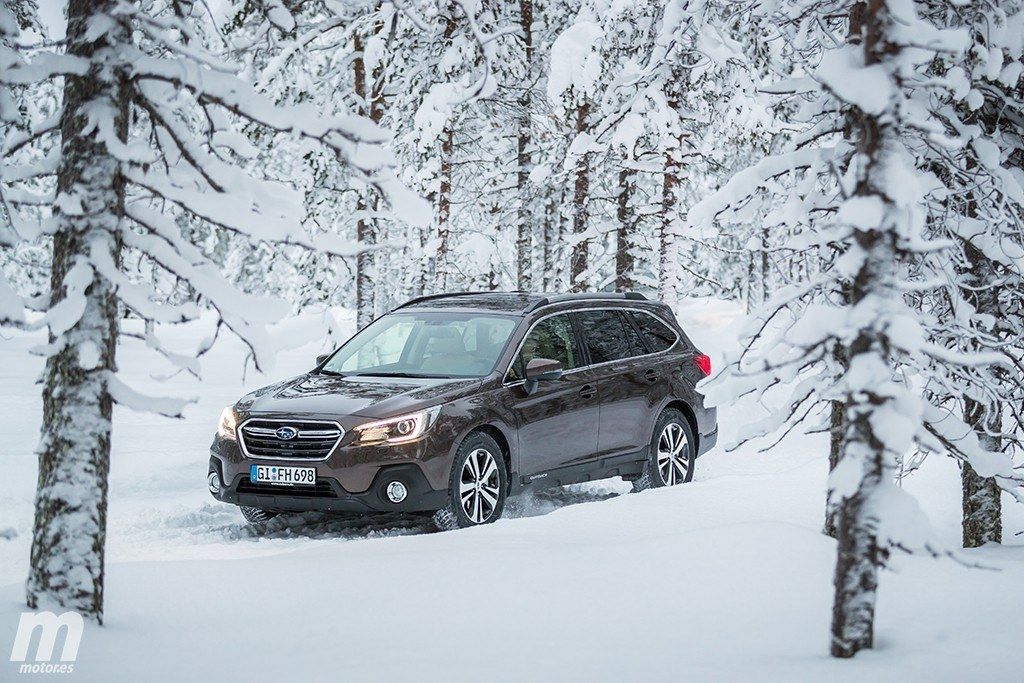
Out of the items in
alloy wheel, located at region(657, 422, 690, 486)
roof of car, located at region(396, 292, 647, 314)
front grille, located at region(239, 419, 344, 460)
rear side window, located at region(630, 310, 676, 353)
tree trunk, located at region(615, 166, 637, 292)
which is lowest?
alloy wheel, located at region(657, 422, 690, 486)

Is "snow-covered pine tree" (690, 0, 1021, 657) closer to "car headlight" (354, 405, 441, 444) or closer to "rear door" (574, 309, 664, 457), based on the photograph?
"car headlight" (354, 405, 441, 444)

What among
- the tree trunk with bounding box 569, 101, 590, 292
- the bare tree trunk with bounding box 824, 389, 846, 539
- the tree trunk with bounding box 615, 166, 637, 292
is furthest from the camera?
the tree trunk with bounding box 615, 166, 637, 292

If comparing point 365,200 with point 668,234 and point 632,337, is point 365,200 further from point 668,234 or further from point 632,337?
point 632,337

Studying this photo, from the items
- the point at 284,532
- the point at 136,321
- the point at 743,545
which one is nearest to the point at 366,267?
the point at 284,532

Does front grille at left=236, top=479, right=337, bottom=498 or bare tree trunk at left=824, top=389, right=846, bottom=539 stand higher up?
bare tree trunk at left=824, top=389, right=846, bottom=539

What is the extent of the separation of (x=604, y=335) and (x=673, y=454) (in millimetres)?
1435

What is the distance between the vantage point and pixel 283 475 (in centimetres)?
860

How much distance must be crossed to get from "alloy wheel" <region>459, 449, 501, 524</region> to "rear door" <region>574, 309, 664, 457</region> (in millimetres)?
1476

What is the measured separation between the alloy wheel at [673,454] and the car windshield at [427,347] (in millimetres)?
2166

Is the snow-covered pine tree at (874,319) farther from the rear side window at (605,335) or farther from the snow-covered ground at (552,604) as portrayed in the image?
the rear side window at (605,335)

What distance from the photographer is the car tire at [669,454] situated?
35.6 feet

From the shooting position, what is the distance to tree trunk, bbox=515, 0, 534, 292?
65.2 ft

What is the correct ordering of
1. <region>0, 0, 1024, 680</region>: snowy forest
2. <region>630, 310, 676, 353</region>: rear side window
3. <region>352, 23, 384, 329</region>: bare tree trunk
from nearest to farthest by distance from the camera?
<region>0, 0, 1024, 680</region>: snowy forest → <region>630, 310, 676, 353</region>: rear side window → <region>352, 23, 384, 329</region>: bare tree trunk

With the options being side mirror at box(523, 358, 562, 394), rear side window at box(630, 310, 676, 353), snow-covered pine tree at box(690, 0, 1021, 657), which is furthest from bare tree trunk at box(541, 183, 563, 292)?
snow-covered pine tree at box(690, 0, 1021, 657)
